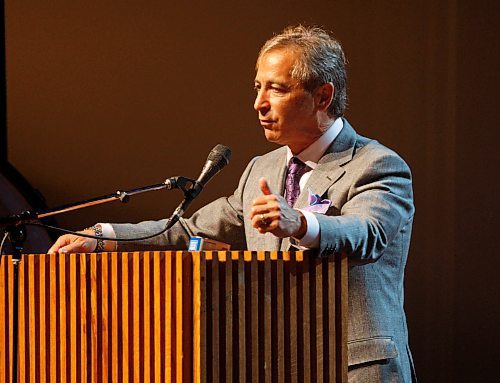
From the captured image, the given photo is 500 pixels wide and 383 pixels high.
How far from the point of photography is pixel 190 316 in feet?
7.18

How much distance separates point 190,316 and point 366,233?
0.46 meters

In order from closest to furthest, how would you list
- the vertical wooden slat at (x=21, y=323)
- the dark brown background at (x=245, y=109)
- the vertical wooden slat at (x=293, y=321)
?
the vertical wooden slat at (x=293, y=321)
the vertical wooden slat at (x=21, y=323)
the dark brown background at (x=245, y=109)

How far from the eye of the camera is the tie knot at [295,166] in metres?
2.84

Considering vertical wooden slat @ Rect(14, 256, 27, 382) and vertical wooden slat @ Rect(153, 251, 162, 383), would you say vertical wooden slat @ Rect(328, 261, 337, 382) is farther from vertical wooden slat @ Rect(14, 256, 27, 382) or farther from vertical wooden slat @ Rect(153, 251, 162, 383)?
vertical wooden slat @ Rect(14, 256, 27, 382)

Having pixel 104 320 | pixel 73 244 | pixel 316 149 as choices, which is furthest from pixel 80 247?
pixel 316 149

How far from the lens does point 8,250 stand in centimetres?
401

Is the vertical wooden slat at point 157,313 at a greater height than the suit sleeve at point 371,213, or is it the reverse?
the suit sleeve at point 371,213

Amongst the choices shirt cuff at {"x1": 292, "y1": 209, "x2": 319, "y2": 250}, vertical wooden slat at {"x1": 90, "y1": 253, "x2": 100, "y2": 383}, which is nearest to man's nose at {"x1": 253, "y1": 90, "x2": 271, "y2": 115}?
shirt cuff at {"x1": 292, "y1": 209, "x2": 319, "y2": 250}

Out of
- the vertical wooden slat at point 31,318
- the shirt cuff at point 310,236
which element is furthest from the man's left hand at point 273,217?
the vertical wooden slat at point 31,318

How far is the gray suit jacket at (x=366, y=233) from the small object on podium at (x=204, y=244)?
8cm

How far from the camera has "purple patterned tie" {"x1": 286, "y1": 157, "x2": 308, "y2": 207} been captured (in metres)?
2.80

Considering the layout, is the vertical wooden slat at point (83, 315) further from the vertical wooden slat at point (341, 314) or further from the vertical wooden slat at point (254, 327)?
the vertical wooden slat at point (341, 314)

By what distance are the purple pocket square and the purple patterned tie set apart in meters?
0.14

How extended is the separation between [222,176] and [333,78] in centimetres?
198
